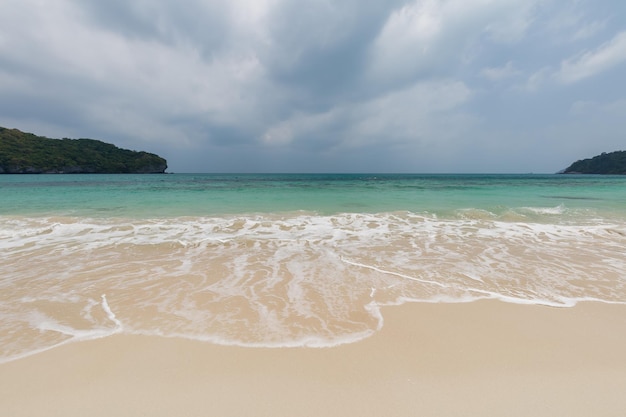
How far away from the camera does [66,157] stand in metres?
87.5

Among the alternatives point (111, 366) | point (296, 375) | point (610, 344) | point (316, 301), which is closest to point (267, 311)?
point (316, 301)

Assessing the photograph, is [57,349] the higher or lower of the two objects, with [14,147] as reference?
lower

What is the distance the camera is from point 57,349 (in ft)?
8.82

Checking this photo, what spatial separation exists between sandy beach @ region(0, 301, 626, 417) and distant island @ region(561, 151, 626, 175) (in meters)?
163

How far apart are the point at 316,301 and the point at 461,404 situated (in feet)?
6.79

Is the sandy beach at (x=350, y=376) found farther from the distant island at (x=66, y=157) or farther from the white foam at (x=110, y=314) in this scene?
the distant island at (x=66, y=157)

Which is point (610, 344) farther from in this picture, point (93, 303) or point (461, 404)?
point (93, 303)

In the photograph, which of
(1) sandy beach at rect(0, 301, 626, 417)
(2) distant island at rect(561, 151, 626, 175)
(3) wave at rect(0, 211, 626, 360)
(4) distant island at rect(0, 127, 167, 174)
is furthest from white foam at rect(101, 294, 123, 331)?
(2) distant island at rect(561, 151, 626, 175)

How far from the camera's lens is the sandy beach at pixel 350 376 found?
1.99m

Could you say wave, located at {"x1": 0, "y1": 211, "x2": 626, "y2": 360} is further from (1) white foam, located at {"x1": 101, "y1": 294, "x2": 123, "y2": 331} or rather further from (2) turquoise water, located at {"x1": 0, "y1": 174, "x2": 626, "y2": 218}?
(2) turquoise water, located at {"x1": 0, "y1": 174, "x2": 626, "y2": 218}

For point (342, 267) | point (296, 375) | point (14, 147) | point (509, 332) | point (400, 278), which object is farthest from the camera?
point (14, 147)

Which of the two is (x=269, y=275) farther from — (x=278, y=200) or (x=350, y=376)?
(x=278, y=200)

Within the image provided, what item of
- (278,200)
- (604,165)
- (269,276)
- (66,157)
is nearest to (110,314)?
(269,276)

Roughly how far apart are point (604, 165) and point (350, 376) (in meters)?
175
